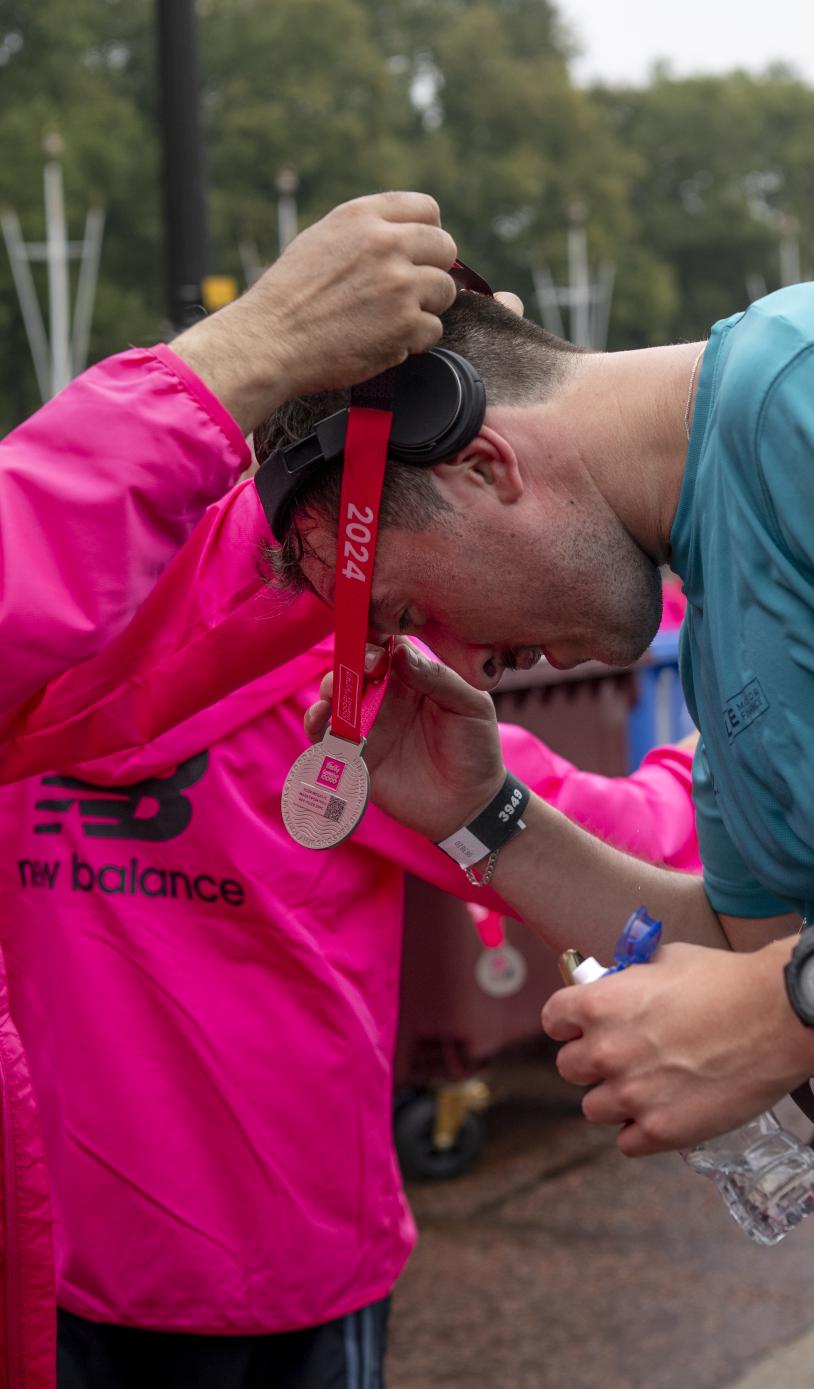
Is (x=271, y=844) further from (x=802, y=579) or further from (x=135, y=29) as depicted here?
(x=135, y=29)

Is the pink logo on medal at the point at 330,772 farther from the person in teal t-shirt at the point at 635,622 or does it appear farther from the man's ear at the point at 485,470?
the man's ear at the point at 485,470

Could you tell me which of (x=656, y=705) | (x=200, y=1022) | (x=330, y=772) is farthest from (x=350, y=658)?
(x=656, y=705)

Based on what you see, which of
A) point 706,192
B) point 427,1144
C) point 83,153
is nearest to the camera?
point 427,1144

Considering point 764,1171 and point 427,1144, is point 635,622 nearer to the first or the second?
point 764,1171

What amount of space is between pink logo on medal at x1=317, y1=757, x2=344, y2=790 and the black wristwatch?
0.72 meters

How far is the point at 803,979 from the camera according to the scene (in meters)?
1.61

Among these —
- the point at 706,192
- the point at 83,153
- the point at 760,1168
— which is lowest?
the point at 706,192

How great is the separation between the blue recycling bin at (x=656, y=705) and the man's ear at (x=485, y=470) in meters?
4.23

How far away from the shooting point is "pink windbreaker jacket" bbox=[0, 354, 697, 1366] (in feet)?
8.04

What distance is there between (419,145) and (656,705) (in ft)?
155

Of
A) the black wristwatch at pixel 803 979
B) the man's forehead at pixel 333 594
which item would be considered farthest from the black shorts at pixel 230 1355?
the black wristwatch at pixel 803 979

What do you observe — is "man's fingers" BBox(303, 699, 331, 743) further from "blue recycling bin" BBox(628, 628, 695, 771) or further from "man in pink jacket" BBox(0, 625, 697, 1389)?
"blue recycling bin" BBox(628, 628, 695, 771)

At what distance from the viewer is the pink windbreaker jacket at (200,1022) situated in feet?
8.04

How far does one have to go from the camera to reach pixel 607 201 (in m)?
53.2
